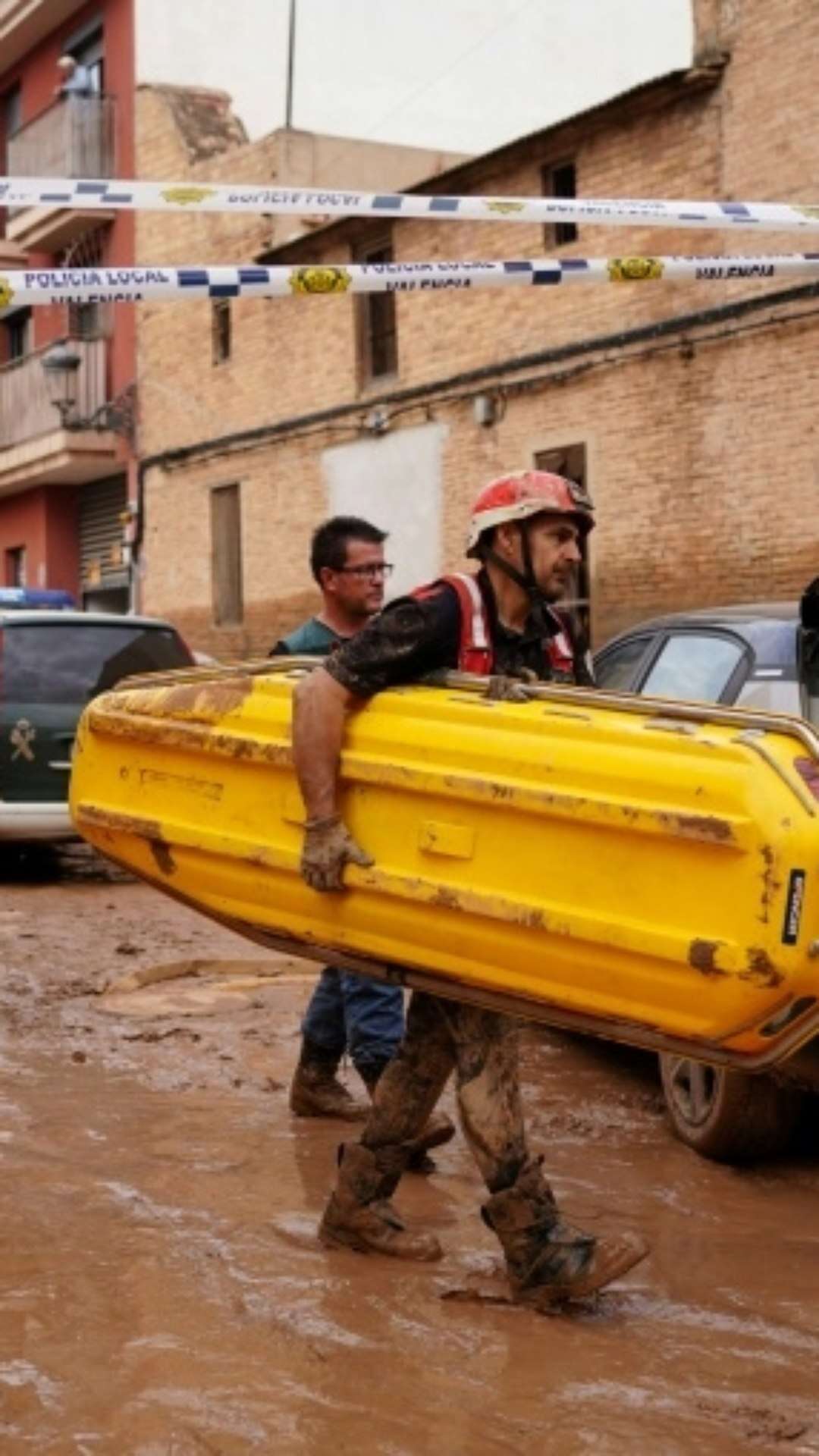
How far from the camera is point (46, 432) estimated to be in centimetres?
2727

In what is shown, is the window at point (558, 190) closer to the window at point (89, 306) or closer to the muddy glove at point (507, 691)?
the window at point (89, 306)

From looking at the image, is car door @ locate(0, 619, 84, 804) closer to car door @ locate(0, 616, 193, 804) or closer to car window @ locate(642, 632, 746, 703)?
car door @ locate(0, 616, 193, 804)

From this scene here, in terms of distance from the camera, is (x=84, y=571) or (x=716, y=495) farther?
(x=84, y=571)

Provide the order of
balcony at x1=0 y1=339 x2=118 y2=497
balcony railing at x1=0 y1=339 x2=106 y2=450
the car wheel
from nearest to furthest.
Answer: the car wheel < balcony at x1=0 y1=339 x2=118 y2=497 < balcony railing at x1=0 y1=339 x2=106 y2=450

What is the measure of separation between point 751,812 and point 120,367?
77.9 feet

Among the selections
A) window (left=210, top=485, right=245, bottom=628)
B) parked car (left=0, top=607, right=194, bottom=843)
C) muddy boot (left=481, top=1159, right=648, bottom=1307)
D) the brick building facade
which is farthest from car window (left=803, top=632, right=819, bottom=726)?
window (left=210, top=485, right=245, bottom=628)

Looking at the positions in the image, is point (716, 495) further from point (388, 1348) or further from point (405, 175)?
point (388, 1348)

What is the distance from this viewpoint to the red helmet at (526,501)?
14.5 feet

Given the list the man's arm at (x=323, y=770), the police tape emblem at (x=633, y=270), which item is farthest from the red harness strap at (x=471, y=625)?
the police tape emblem at (x=633, y=270)

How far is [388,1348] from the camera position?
13.2 feet

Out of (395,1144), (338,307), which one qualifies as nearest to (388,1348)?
(395,1144)

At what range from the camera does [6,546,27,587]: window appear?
99.7ft

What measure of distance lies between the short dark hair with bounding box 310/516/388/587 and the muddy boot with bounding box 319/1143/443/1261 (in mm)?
1670

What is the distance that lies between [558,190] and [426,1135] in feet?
47.0
